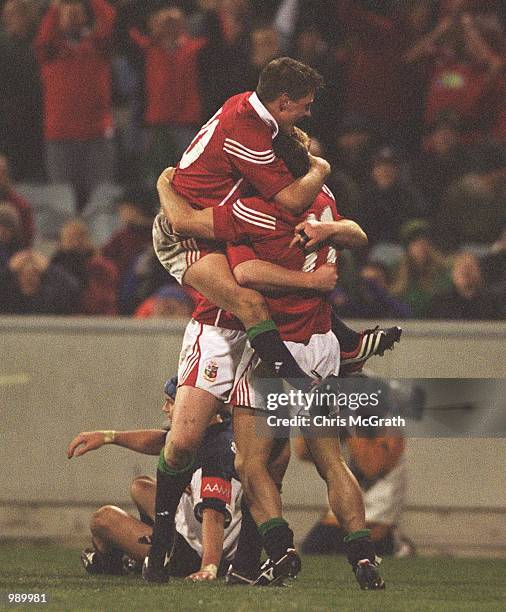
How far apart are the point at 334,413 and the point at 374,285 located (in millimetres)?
4270

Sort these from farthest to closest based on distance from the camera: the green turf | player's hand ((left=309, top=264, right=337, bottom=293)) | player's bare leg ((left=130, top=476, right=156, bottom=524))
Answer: player's bare leg ((left=130, top=476, right=156, bottom=524))
player's hand ((left=309, top=264, right=337, bottom=293))
the green turf

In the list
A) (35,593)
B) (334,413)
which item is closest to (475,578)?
(334,413)

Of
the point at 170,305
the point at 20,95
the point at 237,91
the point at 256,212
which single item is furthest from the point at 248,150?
the point at 20,95

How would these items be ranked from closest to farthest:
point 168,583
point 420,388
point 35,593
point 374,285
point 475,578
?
point 35,593
point 168,583
point 475,578
point 420,388
point 374,285

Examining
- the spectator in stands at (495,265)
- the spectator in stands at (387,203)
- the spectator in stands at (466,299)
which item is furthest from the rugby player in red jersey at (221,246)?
the spectator in stands at (387,203)

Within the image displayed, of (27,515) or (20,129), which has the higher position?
(20,129)

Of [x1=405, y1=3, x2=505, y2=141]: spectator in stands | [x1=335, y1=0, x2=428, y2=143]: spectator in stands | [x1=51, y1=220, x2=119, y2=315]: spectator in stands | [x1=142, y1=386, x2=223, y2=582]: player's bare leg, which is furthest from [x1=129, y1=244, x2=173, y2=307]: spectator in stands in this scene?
[x1=142, y1=386, x2=223, y2=582]: player's bare leg

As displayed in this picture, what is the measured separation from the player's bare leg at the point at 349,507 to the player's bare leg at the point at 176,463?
1.61 feet

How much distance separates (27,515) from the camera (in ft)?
37.2

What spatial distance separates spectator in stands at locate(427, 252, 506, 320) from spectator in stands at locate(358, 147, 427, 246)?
58.8 inches

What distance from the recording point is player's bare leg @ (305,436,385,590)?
309 inches

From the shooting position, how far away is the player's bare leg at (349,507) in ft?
25.8

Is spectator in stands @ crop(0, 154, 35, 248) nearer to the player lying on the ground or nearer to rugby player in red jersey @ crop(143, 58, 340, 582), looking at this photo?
the player lying on the ground

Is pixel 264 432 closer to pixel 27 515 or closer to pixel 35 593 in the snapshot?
pixel 35 593
